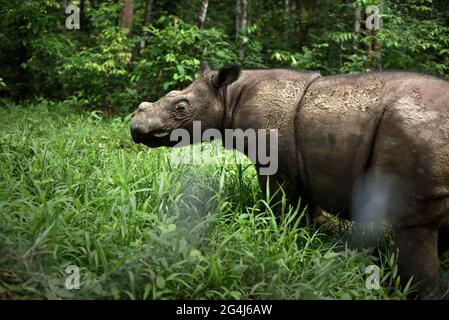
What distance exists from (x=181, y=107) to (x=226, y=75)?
0.54m

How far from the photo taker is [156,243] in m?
3.72

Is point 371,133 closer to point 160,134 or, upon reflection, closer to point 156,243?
point 156,243

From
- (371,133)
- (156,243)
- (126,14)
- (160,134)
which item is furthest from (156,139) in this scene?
(126,14)

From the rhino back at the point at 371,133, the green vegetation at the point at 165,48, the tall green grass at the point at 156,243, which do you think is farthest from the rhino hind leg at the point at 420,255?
the green vegetation at the point at 165,48

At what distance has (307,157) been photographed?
4391mm

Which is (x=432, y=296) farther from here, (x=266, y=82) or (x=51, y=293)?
(x=51, y=293)

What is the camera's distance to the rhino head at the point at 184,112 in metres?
4.86

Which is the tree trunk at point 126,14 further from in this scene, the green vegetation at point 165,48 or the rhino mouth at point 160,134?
the rhino mouth at point 160,134

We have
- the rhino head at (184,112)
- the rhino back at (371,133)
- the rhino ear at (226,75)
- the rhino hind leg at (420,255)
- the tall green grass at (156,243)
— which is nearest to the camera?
the tall green grass at (156,243)

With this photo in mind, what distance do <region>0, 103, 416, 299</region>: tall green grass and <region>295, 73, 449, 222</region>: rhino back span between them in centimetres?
55

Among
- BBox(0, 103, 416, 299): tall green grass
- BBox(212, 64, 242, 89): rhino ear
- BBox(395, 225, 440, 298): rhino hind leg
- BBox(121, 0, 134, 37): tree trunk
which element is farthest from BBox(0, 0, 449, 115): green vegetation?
BBox(395, 225, 440, 298): rhino hind leg

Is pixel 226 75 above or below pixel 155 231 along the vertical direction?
above
